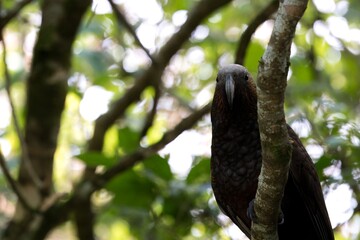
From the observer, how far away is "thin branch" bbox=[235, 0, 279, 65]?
458cm

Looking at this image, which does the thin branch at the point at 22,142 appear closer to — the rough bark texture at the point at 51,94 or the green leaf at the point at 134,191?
the rough bark texture at the point at 51,94

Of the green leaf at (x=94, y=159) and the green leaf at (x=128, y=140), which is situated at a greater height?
the green leaf at (x=94, y=159)

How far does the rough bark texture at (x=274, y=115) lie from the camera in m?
2.62

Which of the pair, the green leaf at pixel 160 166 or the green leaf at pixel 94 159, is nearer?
the green leaf at pixel 94 159

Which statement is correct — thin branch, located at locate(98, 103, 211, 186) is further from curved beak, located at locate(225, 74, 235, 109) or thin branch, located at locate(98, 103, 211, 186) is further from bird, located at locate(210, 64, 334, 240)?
curved beak, located at locate(225, 74, 235, 109)

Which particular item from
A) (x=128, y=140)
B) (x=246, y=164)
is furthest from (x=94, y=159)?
(x=246, y=164)

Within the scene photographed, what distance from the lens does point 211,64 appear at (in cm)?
700

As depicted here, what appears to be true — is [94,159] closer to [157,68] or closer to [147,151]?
[147,151]

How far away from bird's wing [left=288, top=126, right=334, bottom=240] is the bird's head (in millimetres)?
266

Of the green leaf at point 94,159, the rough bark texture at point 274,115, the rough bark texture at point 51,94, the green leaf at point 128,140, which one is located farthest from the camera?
the rough bark texture at point 51,94

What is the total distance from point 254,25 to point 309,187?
124cm

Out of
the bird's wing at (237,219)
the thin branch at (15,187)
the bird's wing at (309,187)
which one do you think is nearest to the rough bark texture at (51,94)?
the thin branch at (15,187)

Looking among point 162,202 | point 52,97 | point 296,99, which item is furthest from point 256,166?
point 52,97

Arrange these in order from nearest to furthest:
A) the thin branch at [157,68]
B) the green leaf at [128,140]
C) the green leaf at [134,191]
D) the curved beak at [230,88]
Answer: the curved beak at [230,88] < the green leaf at [134,191] < the green leaf at [128,140] < the thin branch at [157,68]
